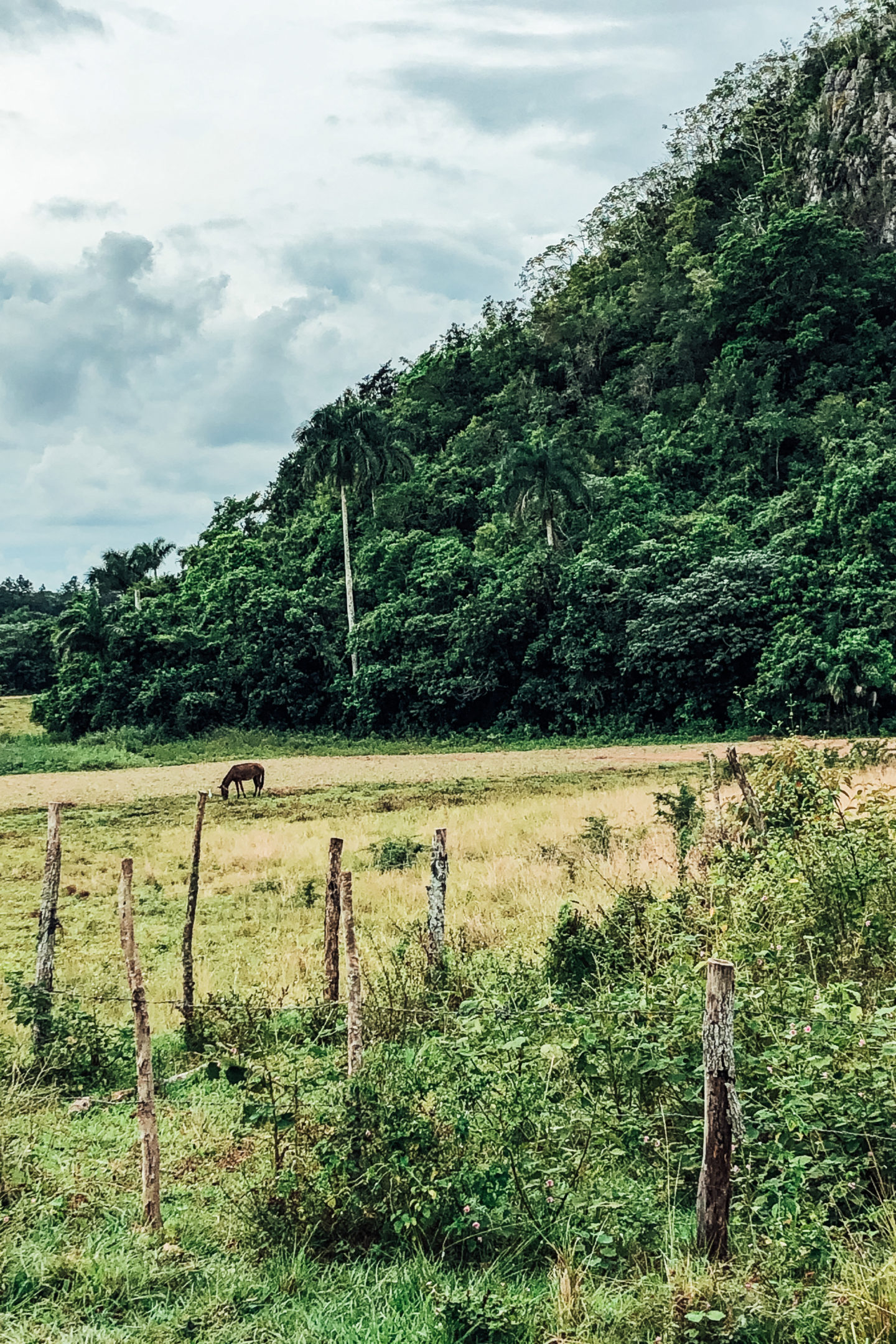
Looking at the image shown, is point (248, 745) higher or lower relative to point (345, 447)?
lower

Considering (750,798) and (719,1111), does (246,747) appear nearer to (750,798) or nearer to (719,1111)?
(750,798)

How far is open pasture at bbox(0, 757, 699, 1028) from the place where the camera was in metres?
9.59

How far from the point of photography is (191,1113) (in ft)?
20.0

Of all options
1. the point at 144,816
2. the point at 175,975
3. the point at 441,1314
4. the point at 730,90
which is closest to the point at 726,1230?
the point at 441,1314

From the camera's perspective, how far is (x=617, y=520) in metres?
43.3

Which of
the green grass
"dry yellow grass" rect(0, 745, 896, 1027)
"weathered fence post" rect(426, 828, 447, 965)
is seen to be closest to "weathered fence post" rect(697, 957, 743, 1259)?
"weathered fence post" rect(426, 828, 447, 965)

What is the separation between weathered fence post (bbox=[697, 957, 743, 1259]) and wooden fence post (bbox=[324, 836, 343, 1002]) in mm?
3572

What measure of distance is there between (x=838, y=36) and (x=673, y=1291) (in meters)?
77.7

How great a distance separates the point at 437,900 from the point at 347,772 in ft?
81.3

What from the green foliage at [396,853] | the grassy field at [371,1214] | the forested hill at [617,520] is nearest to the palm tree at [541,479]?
the forested hill at [617,520]

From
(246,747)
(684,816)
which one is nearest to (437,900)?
(684,816)

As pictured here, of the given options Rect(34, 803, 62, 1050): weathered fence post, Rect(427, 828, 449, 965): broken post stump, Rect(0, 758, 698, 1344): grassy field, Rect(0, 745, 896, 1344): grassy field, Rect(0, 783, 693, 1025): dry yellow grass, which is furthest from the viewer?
Rect(0, 783, 693, 1025): dry yellow grass

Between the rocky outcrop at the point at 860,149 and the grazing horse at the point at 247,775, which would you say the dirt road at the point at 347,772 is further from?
the rocky outcrop at the point at 860,149

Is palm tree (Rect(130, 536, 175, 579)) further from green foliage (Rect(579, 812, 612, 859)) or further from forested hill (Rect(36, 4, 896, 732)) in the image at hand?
green foliage (Rect(579, 812, 612, 859))
